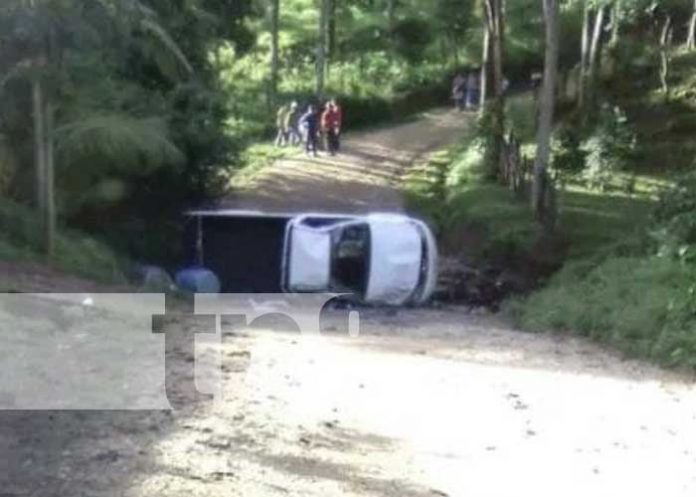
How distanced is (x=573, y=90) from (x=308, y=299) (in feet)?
79.1

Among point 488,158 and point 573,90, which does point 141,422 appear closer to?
point 488,158

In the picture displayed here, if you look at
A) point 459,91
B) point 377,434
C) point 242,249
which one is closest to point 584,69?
point 459,91

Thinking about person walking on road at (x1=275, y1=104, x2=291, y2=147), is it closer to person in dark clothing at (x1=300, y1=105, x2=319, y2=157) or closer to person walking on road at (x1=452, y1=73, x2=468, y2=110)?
person in dark clothing at (x1=300, y1=105, x2=319, y2=157)

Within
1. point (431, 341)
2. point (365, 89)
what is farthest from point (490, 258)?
point (365, 89)

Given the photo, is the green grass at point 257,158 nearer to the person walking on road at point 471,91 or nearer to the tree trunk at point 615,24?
the tree trunk at point 615,24

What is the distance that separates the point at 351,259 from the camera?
21.6 meters

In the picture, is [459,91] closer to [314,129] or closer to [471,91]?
[471,91]

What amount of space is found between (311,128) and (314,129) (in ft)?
0.50

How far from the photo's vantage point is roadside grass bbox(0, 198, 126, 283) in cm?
Result: 2019

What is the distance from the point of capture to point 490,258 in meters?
26.1

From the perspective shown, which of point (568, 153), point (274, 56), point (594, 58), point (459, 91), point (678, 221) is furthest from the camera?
point (459, 91)

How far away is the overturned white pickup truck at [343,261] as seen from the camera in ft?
69.6

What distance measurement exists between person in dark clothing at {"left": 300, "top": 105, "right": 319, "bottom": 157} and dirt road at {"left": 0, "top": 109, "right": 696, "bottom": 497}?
26046mm

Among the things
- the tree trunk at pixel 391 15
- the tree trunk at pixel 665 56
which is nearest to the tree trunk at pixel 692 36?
the tree trunk at pixel 665 56
